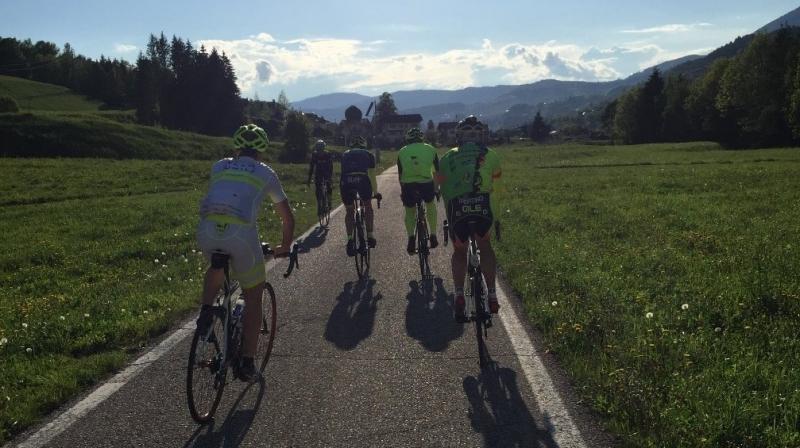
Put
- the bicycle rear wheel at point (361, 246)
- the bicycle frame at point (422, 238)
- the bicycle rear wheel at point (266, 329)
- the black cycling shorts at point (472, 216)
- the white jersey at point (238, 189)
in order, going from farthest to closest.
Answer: the bicycle rear wheel at point (361, 246)
the bicycle frame at point (422, 238)
the black cycling shorts at point (472, 216)
the bicycle rear wheel at point (266, 329)
the white jersey at point (238, 189)

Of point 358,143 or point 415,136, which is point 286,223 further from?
point 358,143

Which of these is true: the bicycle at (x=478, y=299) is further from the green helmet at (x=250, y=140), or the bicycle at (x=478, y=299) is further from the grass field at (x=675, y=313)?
the green helmet at (x=250, y=140)

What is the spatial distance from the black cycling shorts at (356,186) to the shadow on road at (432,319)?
231 cm

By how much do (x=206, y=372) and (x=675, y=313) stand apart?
5381 mm

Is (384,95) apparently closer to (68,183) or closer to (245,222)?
(68,183)

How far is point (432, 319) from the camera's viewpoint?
762cm

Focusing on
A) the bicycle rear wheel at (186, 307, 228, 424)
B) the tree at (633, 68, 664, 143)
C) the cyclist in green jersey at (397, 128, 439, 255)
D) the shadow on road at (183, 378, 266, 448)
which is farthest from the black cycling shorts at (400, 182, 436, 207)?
the tree at (633, 68, 664, 143)

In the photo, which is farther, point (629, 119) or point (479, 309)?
point (629, 119)

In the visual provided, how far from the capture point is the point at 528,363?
594cm

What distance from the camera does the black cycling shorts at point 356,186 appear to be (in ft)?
36.2

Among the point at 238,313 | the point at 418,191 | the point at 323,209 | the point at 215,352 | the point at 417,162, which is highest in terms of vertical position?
the point at 417,162

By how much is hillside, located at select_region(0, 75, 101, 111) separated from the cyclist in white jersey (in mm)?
88950

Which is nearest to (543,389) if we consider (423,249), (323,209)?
(423,249)

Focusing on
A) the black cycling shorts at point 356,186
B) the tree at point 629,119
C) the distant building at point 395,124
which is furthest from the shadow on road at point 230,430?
the distant building at point 395,124
